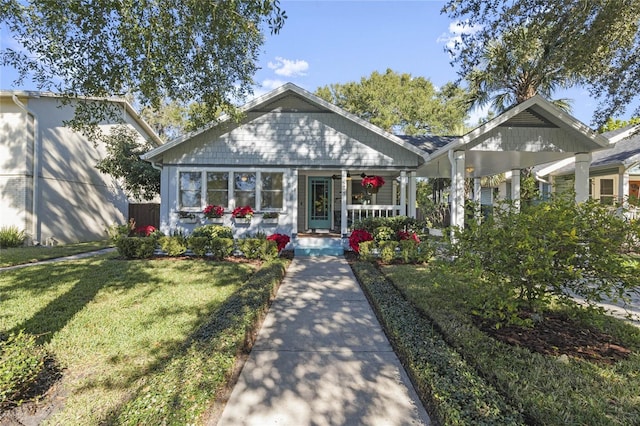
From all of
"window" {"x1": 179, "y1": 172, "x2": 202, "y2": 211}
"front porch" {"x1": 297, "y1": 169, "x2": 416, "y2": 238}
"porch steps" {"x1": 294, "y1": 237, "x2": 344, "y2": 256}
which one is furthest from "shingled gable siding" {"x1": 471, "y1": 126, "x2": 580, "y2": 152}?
"window" {"x1": 179, "y1": 172, "x2": 202, "y2": 211}

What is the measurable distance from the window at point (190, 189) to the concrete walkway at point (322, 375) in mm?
7212

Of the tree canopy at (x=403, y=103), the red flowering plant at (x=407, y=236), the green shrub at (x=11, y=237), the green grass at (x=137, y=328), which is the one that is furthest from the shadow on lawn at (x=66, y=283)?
the tree canopy at (x=403, y=103)

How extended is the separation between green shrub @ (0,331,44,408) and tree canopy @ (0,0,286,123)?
4.08 meters

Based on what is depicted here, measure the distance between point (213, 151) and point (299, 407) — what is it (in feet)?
32.4

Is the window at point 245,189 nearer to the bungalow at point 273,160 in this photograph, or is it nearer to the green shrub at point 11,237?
the bungalow at point 273,160

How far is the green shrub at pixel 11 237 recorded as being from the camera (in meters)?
11.4

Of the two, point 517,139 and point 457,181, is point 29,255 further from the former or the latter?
point 517,139

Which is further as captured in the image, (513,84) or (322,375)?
(513,84)

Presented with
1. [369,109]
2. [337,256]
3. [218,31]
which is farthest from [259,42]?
[369,109]

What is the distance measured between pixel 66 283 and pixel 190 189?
17.7 feet

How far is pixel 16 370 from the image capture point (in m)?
2.67

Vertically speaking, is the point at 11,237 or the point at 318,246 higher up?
the point at 11,237

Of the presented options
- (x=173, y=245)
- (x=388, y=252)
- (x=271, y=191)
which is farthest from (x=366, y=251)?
(x=173, y=245)

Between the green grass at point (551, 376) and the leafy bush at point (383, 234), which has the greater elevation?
the leafy bush at point (383, 234)
